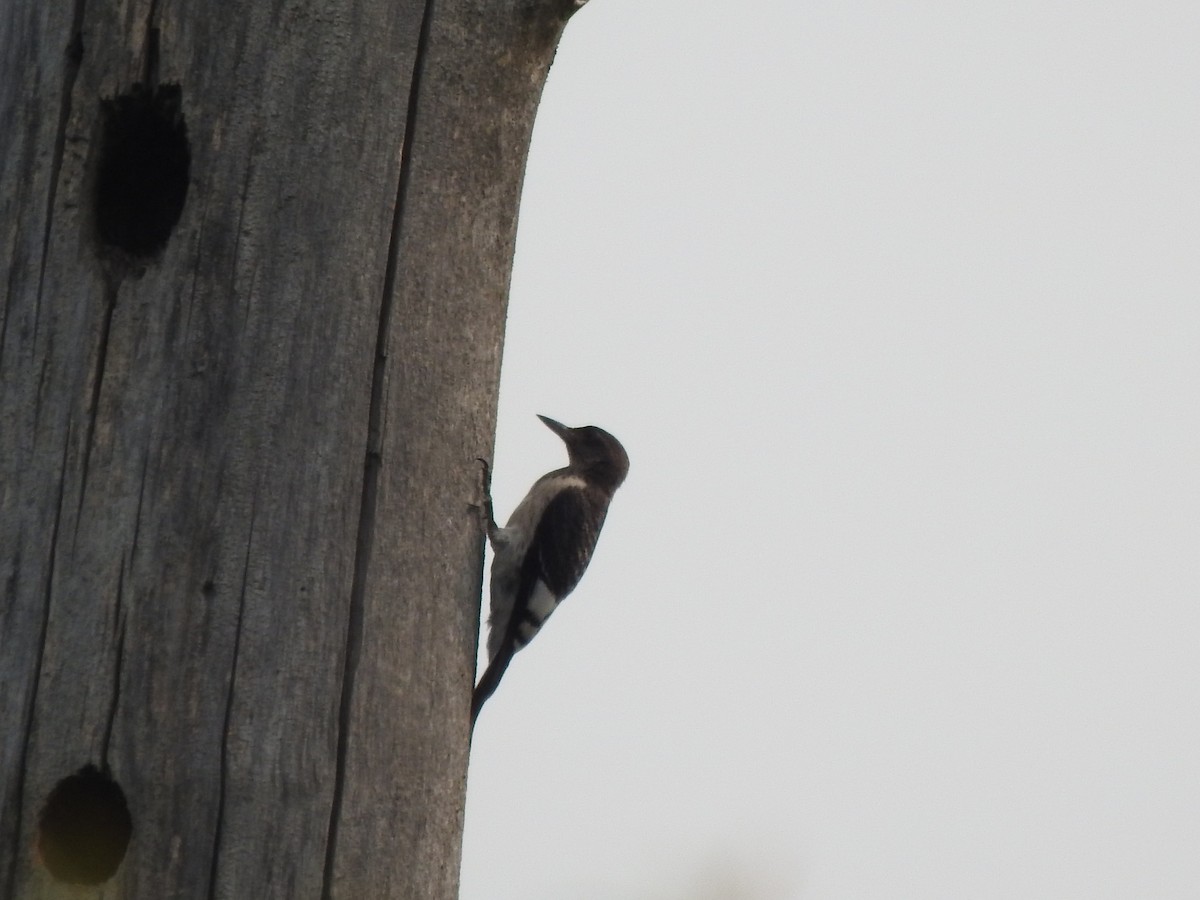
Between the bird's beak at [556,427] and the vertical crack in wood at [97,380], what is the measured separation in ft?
11.2

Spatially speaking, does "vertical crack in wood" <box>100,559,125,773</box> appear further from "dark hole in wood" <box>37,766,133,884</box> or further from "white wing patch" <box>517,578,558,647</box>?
"white wing patch" <box>517,578,558,647</box>

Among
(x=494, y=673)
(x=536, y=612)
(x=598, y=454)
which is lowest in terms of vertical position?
(x=494, y=673)

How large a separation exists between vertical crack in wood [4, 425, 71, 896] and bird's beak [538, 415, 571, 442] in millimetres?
3510

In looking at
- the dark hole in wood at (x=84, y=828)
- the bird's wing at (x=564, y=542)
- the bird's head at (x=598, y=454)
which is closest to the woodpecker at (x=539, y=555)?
the bird's wing at (x=564, y=542)

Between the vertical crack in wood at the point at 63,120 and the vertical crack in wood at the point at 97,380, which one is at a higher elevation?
the vertical crack in wood at the point at 63,120

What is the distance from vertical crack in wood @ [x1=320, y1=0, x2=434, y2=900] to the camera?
304 cm

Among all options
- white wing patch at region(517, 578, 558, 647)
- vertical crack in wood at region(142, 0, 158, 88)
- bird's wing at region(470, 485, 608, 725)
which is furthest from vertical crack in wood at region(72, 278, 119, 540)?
white wing patch at region(517, 578, 558, 647)

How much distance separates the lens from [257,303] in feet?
10.4

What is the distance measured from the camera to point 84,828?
9.70 feet

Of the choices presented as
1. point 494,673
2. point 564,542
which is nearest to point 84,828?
point 494,673

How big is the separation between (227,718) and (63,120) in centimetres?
118

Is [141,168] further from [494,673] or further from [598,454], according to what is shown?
[598,454]

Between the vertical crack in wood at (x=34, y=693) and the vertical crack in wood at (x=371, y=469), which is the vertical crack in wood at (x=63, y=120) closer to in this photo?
the vertical crack in wood at (x=34, y=693)

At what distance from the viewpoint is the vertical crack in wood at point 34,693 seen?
9.55 ft
